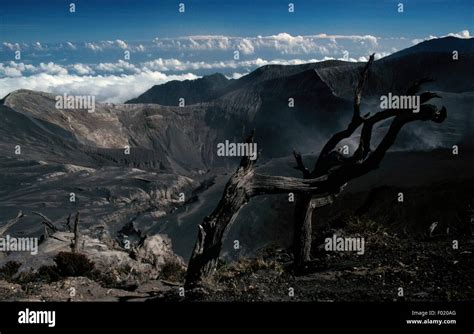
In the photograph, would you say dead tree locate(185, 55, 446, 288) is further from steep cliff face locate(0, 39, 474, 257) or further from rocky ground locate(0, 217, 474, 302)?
steep cliff face locate(0, 39, 474, 257)

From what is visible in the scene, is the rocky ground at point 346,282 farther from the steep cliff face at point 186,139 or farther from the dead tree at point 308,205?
the steep cliff face at point 186,139

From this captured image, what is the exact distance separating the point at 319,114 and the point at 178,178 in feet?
141

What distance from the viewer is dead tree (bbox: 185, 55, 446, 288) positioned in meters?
9.82

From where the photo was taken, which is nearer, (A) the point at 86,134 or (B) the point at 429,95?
(B) the point at 429,95

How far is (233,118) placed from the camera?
162 metres

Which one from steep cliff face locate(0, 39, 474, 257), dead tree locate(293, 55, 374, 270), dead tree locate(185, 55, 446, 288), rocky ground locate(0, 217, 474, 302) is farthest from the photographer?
steep cliff face locate(0, 39, 474, 257)

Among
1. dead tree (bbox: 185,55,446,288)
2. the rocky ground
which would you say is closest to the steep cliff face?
dead tree (bbox: 185,55,446,288)

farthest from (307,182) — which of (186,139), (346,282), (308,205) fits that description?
(186,139)

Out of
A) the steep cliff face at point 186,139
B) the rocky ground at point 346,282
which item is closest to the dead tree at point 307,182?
the rocky ground at point 346,282

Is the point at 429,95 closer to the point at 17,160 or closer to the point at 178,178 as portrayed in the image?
the point at 178,178

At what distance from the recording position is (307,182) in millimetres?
11000

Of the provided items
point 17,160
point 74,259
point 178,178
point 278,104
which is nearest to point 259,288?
point 74,259

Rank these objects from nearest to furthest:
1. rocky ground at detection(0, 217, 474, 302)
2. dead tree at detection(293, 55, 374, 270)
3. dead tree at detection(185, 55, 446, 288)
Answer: rocky ground at detection(0, 217, 474, 302) < dead tree at detection(185, 55, 446, 288) < dead tree at detection(293, 55, 374, 270)

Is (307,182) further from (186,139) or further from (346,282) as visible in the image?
(186,139)
